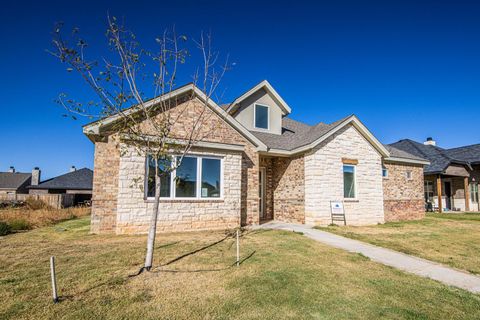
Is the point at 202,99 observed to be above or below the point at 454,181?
above

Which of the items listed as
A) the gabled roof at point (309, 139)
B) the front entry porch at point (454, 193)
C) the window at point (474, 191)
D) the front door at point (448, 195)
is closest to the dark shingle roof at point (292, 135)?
the gabled roof at point (309, 139)

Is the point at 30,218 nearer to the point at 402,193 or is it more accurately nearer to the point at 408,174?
the point at 402,193

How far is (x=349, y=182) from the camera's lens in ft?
41.5

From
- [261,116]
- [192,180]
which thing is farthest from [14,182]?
[192,180]

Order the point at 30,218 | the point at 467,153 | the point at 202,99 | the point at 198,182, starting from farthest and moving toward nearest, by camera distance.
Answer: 1. the point at 467,153
2. the point at 30,218
3. the point at 202,99
4. the point at 198,182

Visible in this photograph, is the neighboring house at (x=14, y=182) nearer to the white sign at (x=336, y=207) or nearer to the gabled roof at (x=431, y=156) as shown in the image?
the white sign at (x=336, y=207)

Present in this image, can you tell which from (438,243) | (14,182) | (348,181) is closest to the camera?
(438,243)

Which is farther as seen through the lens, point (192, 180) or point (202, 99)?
point (202, 99)

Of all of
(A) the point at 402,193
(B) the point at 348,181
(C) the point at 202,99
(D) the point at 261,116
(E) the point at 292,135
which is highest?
(D) the point at 261,116

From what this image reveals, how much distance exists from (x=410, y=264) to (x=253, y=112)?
1102 cm

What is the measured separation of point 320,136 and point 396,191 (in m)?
7.00

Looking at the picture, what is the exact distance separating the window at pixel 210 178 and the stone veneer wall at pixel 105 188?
313 cm

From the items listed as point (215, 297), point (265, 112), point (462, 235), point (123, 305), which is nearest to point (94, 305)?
point (123, 305)

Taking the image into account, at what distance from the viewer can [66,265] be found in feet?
18.0
